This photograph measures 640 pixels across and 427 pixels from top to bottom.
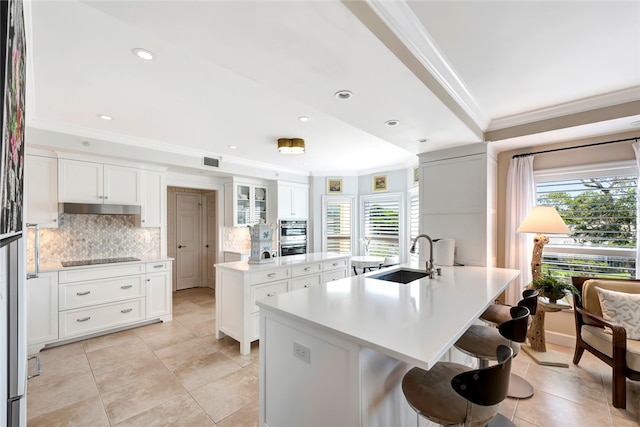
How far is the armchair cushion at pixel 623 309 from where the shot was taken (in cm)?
234

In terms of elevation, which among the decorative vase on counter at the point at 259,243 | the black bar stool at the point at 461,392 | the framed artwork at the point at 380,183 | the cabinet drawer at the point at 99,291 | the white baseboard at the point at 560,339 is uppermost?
the framed artwork at the point at 380,183

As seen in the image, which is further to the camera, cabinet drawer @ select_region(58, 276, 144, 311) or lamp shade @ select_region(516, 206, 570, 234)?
cabinet drawer @ select_region(58, 276, 144, 311)

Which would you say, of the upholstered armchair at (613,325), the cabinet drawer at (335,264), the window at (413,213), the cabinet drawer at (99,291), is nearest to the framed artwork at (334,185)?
the window at (413,213)

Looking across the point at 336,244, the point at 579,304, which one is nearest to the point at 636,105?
the point at 579,304

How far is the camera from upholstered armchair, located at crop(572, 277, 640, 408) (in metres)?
2.19

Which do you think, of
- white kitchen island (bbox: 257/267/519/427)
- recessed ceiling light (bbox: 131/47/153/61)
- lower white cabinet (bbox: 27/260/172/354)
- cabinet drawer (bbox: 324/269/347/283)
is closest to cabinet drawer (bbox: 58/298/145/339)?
lower white cabinet (bbox: 27/260/172/354)

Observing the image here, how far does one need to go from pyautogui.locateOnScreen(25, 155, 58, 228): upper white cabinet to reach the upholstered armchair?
224 inches

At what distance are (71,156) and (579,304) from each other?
576 centimetres

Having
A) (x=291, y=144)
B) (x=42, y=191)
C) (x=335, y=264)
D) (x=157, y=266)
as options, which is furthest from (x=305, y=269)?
(x=42, y=191)

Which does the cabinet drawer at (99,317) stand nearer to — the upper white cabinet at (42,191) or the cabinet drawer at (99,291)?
the cabinet drawer at (99,291)

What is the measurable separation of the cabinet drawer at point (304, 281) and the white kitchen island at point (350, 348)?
1.67m

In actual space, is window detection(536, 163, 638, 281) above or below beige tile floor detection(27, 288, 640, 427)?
above

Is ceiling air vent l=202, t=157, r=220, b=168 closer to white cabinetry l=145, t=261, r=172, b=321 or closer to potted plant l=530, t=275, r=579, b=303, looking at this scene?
white cabinetry l=145, t=261, r=172, b=321

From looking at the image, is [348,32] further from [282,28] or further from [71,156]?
[71,156]
